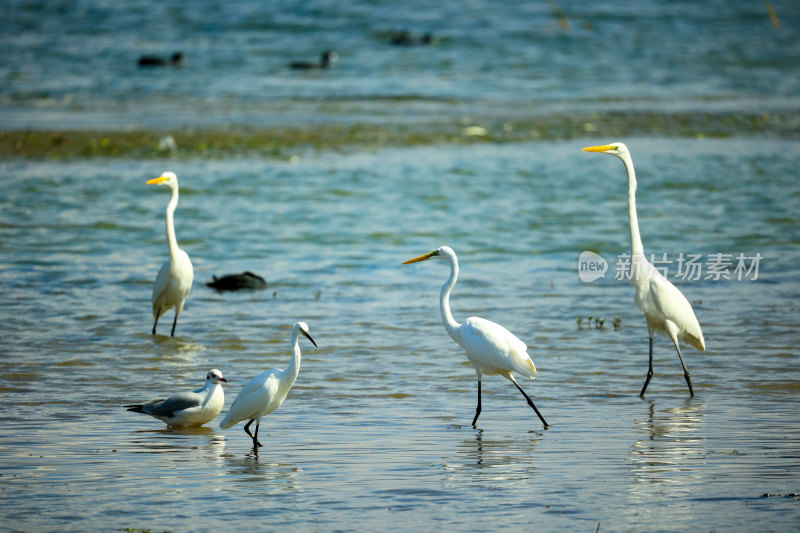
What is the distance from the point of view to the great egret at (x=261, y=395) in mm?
7086

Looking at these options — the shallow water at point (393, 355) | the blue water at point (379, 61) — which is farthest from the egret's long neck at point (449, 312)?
the blue water at point (379, 61)

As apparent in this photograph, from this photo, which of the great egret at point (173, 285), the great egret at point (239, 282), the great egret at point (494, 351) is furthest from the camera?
the great egret at point (239, 282)

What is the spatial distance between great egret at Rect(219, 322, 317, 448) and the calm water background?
210mm

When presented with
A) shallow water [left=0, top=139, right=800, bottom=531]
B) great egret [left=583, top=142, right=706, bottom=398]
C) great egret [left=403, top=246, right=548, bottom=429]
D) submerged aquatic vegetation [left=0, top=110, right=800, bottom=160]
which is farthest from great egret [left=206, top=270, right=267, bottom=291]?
submerged aquatic vegetation [left=0, top=110, right=800, bottom=160]

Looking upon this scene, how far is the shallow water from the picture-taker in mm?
6008

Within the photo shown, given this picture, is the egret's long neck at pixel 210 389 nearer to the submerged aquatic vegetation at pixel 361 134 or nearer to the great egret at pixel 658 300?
the great egret at pixel 658 300

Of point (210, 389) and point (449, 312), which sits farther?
point (449, 312)

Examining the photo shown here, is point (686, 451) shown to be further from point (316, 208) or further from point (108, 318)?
point (316, 208)

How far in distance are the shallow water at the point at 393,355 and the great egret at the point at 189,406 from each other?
0.44ft

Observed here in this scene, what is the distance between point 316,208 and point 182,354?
829 centimetres

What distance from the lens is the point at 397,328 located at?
1084 centimetres

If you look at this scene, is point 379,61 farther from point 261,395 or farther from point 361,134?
point 261,395

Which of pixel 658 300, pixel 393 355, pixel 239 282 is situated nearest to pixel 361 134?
pixel 239 282

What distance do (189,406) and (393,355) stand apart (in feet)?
8.97
